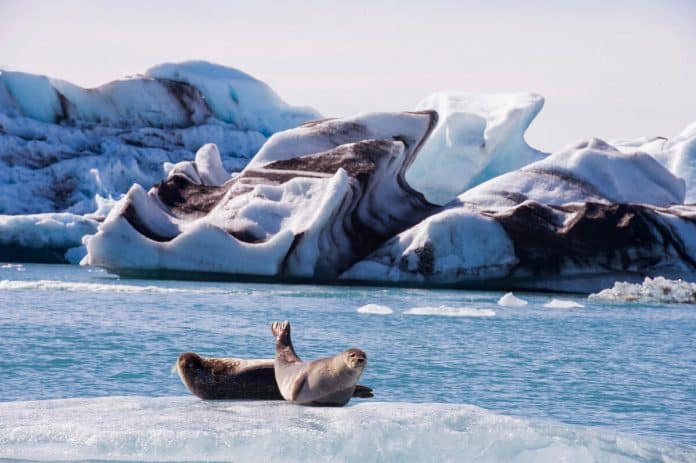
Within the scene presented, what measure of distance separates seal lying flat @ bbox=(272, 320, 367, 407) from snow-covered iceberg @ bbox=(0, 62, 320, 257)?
105ft

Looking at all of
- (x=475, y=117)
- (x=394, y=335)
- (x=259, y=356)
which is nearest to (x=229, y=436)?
(x=259, y=356)

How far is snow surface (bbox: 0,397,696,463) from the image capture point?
6637 mm

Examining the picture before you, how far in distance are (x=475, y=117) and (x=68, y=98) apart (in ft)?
60.0

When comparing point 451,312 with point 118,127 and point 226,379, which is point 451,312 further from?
point 118,127

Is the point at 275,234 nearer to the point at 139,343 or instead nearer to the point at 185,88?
the point at 139,343

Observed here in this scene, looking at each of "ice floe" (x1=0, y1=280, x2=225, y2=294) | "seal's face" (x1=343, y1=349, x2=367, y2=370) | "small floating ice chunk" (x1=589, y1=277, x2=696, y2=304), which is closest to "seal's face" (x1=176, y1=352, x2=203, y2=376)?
"seal's face" (x1=343, y1=349, x2=367, y2=370)

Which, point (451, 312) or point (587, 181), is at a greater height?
point (587, 181)

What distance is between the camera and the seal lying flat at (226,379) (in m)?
8.45

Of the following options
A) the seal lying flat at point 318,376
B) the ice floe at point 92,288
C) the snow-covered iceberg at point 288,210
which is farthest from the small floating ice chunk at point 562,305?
the seal lying flat at point 318,376

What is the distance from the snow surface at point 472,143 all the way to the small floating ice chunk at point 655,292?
33.0 ft

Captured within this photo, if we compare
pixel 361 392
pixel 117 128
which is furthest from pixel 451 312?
pixel 117 128

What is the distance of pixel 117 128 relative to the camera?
47812mm

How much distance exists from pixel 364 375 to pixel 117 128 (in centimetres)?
3710

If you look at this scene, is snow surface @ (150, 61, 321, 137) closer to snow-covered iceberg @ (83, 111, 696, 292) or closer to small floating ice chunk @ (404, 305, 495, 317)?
snow-covered iceberg @ (83, 111, 696, 292)
